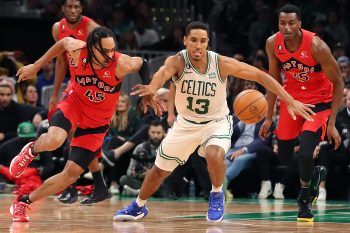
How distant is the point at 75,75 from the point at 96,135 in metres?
0.64

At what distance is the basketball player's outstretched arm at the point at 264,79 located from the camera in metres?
8.24

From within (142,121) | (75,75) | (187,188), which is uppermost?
(75,75)

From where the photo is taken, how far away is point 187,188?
14414mm

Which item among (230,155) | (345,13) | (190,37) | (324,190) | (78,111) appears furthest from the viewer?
(345,13)

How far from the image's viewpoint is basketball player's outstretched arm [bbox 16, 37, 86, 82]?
29.8 feet

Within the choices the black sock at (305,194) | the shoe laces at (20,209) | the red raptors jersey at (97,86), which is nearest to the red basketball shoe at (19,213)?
the shoe laces at (20,209)

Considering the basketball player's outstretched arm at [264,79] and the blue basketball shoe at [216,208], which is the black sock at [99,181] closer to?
the blue basketball shoe at [216,208]

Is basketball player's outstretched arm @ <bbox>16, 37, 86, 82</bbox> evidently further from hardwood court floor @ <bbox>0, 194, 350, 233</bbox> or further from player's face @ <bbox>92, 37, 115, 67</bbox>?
hardwood court floor @ <bbox>0, 194, 350, 233</bbox>

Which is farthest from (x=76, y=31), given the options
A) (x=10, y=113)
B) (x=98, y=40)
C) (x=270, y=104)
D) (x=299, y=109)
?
(x=10, y=113)

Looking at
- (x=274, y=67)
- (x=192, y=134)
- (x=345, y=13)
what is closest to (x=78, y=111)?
(x=192, y=134)

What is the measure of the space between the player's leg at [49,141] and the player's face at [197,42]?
1.44 meters

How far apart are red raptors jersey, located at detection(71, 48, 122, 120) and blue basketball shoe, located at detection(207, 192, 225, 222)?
1424 mm

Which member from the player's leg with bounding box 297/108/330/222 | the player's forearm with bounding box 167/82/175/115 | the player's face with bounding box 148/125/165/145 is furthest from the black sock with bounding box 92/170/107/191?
the player's leg with bounding box 297/108/330/222

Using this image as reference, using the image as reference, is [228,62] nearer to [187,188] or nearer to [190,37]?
[190,37]
